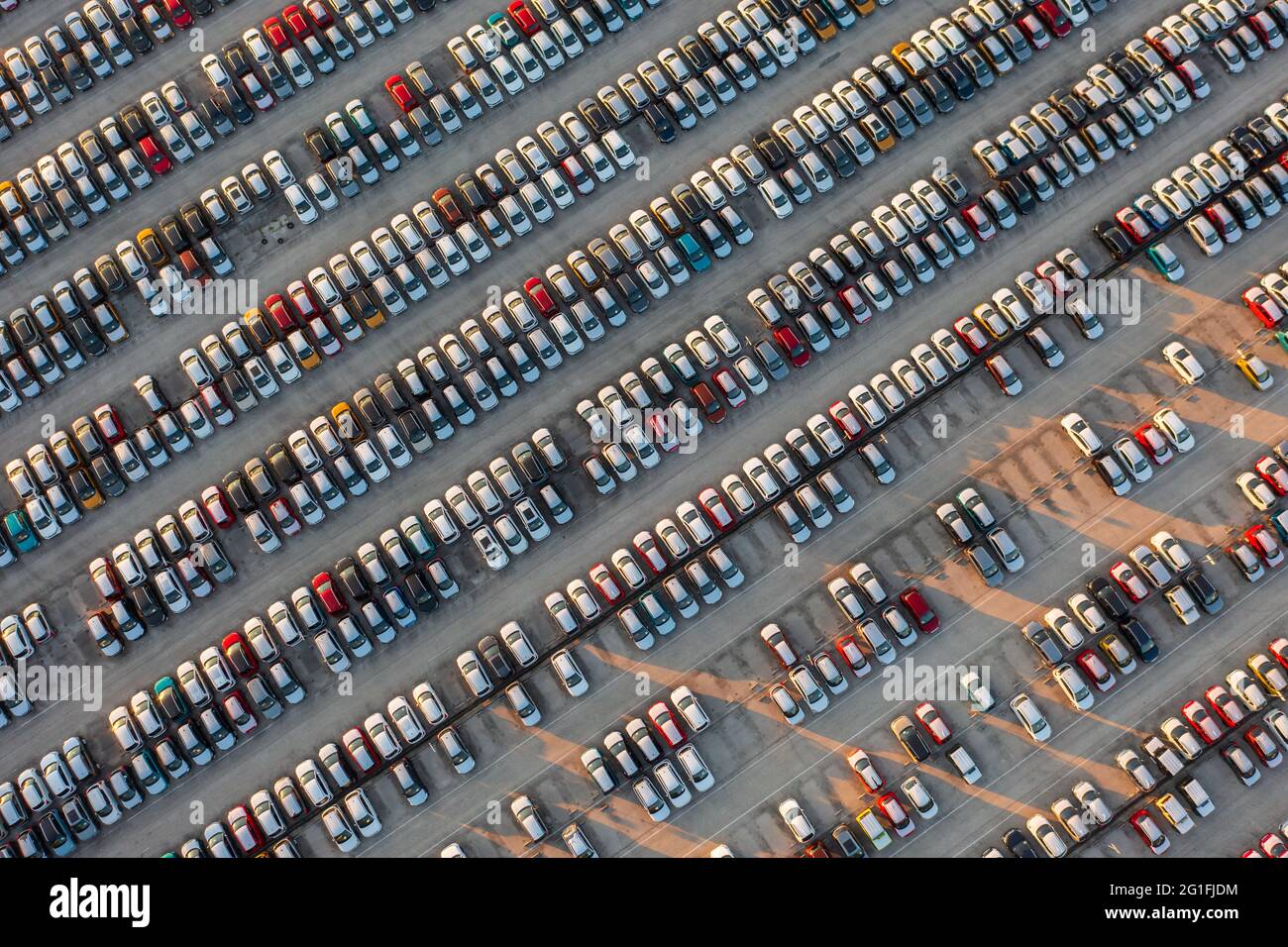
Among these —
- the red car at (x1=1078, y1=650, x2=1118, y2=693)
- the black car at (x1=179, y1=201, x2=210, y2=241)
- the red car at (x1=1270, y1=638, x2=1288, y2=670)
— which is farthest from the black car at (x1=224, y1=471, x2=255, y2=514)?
the red car at (x1=1270, y1=638, x2=1288, y2=670)

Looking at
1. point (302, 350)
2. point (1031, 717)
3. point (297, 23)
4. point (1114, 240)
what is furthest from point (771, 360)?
point (297, 23)

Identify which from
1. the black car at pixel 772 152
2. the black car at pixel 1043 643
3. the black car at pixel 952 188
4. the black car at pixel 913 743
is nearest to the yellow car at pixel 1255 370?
the black car at pixel 952 188

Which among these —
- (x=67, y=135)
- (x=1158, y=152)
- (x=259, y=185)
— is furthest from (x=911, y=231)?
(x=67, y=135)

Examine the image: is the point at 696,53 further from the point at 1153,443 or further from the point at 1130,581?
the point at 1130,581

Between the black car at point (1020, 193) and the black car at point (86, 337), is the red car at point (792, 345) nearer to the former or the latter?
the black car at point (1020, 193)
